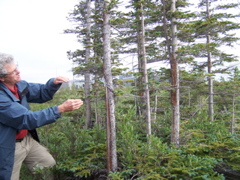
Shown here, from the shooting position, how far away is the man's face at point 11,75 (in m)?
3.15

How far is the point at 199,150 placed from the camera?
191 inches

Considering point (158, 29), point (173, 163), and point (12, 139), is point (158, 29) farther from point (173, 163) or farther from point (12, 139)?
point (12, 139)

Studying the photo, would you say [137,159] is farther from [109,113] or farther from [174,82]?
[174,82]

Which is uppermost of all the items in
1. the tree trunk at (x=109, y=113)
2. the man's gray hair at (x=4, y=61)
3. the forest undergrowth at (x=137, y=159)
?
the man's gray hair at (x=4, y=61)

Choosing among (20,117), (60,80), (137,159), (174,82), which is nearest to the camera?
(20,117)

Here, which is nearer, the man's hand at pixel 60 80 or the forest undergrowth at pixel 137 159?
the man's hand at pixel 60 80

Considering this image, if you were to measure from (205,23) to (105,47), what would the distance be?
3.94 meters

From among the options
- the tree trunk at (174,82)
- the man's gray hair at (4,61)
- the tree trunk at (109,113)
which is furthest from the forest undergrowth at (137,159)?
the man's gray hair at (4,61)

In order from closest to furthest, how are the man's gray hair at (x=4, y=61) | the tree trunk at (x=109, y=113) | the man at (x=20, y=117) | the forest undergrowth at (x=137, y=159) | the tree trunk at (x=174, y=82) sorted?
1. the man at (x=20, y=117)
2. the man's gray hair at (x=4, y=61)
3. the forest undergrowth at (x=137, y=159)
4. the tree trunk at (x=109, y=113)
5. the tree trunk at (x=174, y=82)

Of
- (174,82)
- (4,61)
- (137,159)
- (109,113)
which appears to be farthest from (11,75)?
(174,82)

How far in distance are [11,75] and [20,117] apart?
0.81 m

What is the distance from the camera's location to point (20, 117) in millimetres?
2855

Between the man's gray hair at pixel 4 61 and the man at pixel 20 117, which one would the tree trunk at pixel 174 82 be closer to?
the man at pixel 20 117

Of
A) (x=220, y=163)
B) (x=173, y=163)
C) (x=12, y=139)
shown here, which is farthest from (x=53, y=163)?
(x=220, y=163)
